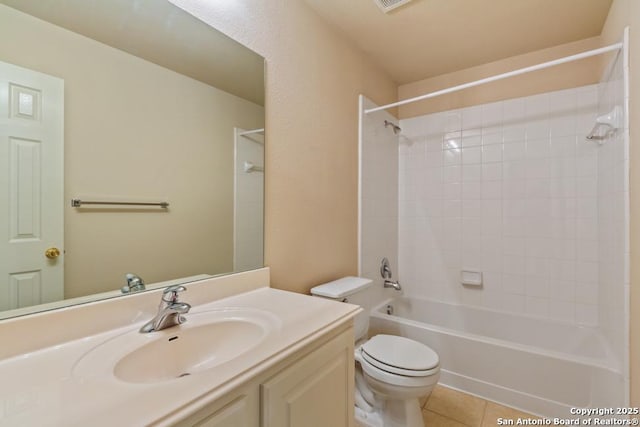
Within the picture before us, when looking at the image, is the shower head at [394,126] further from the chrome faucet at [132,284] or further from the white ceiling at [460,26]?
the chrome faucet at [132,284]

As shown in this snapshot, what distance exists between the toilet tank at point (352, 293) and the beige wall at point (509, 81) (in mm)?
1751

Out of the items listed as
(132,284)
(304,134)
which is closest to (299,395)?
(132,284)

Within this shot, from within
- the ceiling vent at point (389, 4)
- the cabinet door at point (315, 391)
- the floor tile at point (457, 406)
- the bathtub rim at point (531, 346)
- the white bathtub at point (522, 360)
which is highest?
the ceiling vent at point (389, 4)

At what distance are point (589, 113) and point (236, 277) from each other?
2.55 metres

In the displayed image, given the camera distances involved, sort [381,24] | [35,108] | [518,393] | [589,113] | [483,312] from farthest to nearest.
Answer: [483,312] → [589,113] → [381,24] → [518,393] → [35,108]

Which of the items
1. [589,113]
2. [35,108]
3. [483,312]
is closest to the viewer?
[35,108]

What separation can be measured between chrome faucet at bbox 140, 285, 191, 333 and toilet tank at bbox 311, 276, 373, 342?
798mm

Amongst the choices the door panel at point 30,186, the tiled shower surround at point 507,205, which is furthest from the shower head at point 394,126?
the door panel at point 30,186

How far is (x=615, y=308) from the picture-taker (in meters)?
1.54

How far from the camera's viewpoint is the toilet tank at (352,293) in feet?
5.10

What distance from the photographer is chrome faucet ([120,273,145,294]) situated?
936 mm

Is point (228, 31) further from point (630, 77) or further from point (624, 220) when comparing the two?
point (624, 220)

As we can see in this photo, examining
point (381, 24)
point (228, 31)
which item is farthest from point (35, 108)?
point (381, 24)

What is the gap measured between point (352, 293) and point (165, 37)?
4.81ft
